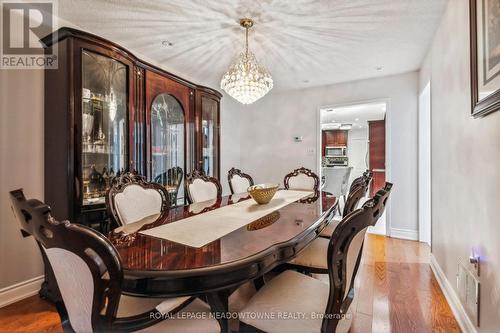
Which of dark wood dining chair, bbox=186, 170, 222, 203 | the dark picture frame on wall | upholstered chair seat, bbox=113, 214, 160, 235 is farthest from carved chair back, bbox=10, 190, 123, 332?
the dark picture frame on wall

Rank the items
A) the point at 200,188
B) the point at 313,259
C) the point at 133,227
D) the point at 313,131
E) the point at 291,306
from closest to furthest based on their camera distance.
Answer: the point at 291,306
the point at 133,227
the point at 313,259
the point at 200,188
the point at 313,131

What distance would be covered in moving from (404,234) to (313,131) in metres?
2.07

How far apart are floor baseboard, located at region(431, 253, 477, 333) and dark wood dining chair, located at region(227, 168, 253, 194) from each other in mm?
2105

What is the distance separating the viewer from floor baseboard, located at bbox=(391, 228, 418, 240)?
340 cm

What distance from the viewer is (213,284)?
0.87 m

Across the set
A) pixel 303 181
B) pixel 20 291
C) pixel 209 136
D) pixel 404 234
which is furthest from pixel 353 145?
pixel 20 291

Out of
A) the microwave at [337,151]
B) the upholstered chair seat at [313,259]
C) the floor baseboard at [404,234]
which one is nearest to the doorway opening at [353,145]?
the microwave at [337,151]

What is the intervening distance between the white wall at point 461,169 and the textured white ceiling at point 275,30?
1.22 ft

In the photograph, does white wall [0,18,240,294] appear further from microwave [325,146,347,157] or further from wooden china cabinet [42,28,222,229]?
microwave [325,146,347,157]

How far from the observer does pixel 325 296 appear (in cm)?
109

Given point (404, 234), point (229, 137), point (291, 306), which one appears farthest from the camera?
point (229, 137)

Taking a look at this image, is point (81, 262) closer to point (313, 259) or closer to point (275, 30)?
point (313, 259)

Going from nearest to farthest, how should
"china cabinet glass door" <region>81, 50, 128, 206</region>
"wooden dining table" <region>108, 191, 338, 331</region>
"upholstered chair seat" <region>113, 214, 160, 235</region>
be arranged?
"wooden dining table" <region>108, 191, 338, 331</region> → "upholstered chair seat" <region>113, 214, 160, 235</region> → "china cabinet glass door" <region>81, 50, 128, 206</region>

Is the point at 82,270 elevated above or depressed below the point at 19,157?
below
